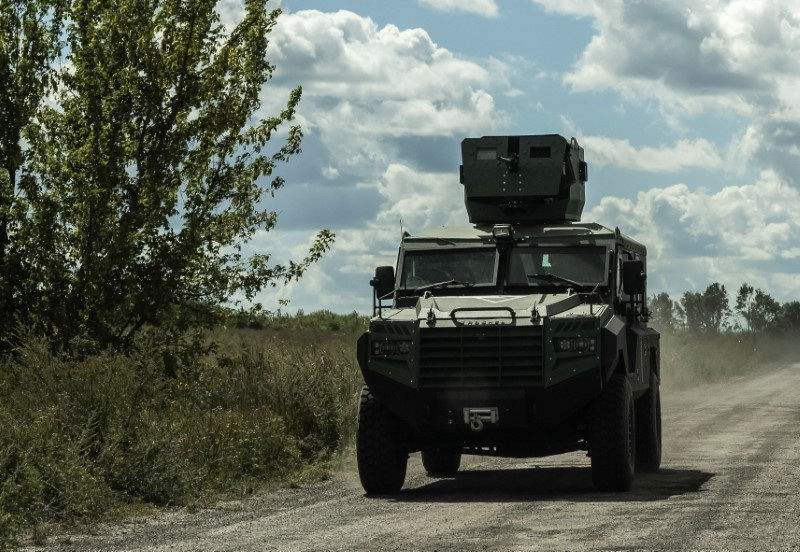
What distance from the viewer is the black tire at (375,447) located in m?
12.9

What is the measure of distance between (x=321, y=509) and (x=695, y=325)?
2535 inches

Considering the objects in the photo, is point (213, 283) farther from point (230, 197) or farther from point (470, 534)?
point (470, 534)

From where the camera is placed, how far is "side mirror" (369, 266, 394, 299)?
14.1m

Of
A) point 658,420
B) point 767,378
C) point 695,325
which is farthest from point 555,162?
point 695,325

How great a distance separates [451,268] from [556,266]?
1.09 m

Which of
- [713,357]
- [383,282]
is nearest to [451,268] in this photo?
[383,282]

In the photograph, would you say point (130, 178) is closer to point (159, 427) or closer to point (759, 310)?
point (159, 427)

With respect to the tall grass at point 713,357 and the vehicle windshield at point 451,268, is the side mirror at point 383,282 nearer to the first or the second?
the vehicle windshield at point 451,268

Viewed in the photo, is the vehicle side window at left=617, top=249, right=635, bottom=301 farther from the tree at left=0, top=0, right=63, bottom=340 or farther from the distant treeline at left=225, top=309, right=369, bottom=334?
the distant treeline at left=225, top=309, right=369, bottom=334

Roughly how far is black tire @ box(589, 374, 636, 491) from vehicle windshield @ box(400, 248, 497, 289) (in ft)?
6.25

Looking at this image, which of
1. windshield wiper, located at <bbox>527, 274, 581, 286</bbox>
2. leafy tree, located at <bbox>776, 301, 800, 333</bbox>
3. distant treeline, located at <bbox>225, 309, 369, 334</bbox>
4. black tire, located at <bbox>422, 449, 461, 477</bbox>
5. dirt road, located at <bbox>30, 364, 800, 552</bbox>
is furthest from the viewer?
leafy tree, located at <bbox>776, 301, 800, 333</bbox>

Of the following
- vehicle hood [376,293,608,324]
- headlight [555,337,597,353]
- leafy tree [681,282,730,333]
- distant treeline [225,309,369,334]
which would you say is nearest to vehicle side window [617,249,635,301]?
vehicle hood [376,293,608,324]

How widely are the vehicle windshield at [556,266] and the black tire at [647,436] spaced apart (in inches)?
98.4

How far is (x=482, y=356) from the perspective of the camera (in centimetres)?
1248
